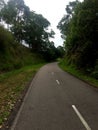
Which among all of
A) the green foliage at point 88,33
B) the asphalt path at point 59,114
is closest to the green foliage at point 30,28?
the green foliage at point 88,33

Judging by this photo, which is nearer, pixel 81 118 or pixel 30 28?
pixel 81 118

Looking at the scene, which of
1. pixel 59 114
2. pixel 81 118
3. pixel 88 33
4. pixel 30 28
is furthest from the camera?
pixel 30 28

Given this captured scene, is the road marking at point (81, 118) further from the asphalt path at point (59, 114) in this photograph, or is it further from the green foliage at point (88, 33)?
the green foliage at point (88, 33)

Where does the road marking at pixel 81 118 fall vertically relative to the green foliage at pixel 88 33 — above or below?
below

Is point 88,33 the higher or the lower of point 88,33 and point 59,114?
the higher

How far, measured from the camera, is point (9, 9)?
2842 inches

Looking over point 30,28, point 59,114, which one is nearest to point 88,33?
point 59,114

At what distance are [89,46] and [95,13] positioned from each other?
150 inches

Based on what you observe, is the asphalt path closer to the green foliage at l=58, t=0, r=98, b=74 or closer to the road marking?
the road marking

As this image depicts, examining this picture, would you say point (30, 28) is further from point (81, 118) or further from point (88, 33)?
point (81, 118)

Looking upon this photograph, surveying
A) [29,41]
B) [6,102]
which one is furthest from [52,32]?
[6,102]

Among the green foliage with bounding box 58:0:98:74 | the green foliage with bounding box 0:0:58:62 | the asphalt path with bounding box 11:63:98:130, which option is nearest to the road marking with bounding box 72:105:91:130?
the asphalt path with bounding box 11:63:98:130

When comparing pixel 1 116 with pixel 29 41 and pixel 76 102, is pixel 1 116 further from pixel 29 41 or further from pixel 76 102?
pixel 29 41

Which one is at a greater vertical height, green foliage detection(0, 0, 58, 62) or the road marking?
green foliage detection(0, 0, 58, 62)
